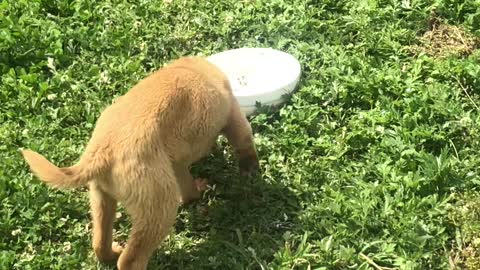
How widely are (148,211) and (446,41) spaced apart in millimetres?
2667

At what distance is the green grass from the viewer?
13.0 ft

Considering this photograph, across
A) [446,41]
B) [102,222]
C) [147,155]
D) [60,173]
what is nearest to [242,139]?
[147,155]

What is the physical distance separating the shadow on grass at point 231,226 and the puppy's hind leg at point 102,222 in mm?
235

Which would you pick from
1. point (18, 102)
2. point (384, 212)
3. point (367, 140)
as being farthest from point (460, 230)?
point (18, 102)

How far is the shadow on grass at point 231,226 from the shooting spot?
3.96 metres

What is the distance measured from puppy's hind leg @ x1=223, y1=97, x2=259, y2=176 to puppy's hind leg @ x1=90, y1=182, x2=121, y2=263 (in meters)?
0.82

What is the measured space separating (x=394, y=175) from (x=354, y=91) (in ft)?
2.69

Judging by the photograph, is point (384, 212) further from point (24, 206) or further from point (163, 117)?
point (24, 206)

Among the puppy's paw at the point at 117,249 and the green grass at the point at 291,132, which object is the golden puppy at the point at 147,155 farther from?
the green grass at the point at 291,132

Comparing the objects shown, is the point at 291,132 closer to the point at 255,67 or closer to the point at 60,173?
the point at 255,67

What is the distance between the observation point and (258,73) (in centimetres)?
511

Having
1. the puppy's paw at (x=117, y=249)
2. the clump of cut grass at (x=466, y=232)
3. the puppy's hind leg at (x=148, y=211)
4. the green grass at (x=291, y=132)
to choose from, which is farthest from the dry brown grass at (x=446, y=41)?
the puppy's paw at (x=117, y=249)

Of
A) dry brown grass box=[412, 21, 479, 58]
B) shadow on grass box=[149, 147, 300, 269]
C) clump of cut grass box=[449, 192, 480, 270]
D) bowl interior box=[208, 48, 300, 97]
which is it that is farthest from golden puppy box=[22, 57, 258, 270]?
dry brown grass box=[412, 21, 479, 58]

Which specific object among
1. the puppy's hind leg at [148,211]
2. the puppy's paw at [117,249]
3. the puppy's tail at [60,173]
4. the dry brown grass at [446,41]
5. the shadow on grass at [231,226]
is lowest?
the shadow on grass at [231,226]
